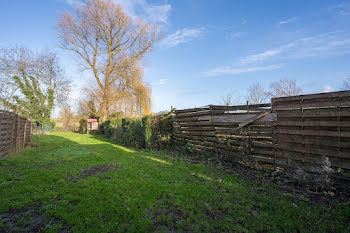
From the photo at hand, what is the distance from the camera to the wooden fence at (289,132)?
3711 millimetres

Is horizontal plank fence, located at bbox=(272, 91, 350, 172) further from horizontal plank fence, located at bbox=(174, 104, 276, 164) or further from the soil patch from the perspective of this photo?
the soil patch

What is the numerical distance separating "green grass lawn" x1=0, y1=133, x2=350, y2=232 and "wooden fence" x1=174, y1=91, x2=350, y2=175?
108 centimetres

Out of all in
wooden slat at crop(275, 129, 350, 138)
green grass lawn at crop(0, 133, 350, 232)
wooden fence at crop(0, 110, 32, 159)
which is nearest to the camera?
green grass lawn at crop(0, 133, 350, 232)

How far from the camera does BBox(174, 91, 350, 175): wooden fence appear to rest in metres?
3.71

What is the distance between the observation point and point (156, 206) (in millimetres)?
3145

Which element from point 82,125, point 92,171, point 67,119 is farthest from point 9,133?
point 67,119

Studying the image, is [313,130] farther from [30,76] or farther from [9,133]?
[30,76]

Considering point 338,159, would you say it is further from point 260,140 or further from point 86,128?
point 86,128

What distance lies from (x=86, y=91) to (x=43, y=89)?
561cm

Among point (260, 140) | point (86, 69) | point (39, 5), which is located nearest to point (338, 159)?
point (260, 140)

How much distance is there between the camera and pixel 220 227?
8.33 feet

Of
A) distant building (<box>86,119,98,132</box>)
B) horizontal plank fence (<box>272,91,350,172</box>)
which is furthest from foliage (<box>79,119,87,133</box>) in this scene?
horizontal plank fence (<box>272,91,350,172</box>)

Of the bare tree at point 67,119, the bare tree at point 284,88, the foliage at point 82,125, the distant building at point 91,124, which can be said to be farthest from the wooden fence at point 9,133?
the bare tree at point 284,88

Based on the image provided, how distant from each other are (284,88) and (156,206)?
25237 millimetres
